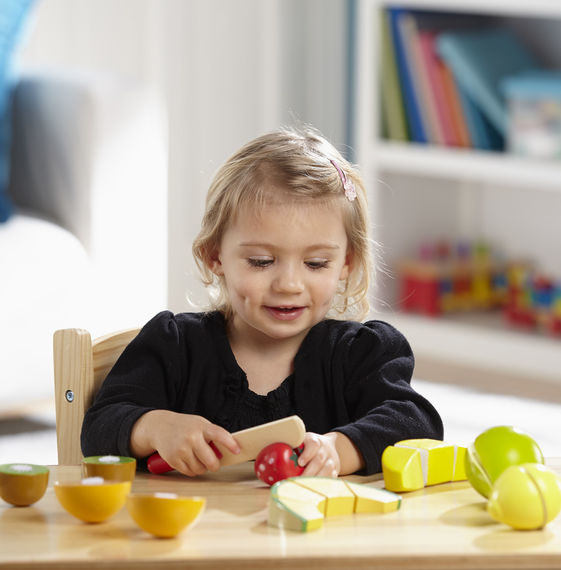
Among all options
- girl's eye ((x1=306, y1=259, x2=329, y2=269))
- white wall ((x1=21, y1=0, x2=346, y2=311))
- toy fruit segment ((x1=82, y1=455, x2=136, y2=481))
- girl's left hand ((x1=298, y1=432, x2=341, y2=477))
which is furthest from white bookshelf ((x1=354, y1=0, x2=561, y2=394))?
toy fruit segment ((x1=82, y1=455, x2=136, y2=481))

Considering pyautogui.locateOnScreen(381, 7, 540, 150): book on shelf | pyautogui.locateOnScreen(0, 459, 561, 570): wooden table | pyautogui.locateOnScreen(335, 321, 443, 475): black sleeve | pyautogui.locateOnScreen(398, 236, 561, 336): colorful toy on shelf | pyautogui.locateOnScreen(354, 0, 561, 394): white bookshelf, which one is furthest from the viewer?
pyautogui.locateOnScreen(398, 236, 561, 336): colorful toy on shelf

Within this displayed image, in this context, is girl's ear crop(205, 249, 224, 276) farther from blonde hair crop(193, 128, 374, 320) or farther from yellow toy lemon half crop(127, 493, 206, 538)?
yellow toy lemon half crop(127, 493, 206, 538)

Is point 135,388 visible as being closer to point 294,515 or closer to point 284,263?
point 284,263

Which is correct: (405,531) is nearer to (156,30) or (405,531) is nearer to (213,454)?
(213,454)

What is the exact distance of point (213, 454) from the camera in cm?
86

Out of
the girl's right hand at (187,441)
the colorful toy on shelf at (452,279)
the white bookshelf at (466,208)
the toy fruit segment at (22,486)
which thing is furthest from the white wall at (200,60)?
the toy fruit segment at (22,486)

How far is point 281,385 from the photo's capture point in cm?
106

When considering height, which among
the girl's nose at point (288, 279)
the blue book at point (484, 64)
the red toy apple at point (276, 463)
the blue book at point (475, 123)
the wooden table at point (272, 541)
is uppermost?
the blue book at point (484, 64)

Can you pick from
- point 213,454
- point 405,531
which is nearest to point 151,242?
point 213,454

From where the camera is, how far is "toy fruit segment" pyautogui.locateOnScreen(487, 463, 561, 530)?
2.41 ft

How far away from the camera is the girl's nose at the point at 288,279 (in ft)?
3.27

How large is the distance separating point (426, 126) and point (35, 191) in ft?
3.23

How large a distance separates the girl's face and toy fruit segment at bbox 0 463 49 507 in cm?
29

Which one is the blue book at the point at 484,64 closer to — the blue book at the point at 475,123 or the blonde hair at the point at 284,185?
the blue book at the point at 475,123
